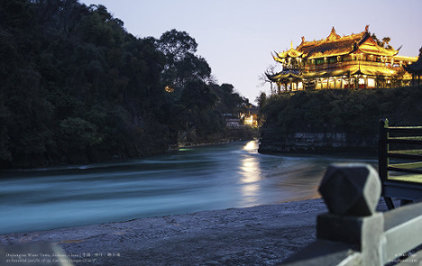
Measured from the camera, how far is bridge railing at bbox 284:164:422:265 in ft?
5.71

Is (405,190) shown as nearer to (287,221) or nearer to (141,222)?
(287,221)

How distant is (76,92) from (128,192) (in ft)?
73.7

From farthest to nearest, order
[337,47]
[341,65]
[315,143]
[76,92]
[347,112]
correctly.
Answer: [337,47]
[341,65]
[315,143]
[347,112]
[76,92]

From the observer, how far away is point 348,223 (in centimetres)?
185

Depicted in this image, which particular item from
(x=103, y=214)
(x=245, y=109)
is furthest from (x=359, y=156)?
(x=245, y=109)

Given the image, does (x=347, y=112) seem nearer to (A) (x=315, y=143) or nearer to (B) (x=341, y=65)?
(A) (x=315, y=143)

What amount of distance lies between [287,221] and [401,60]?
2457 inches

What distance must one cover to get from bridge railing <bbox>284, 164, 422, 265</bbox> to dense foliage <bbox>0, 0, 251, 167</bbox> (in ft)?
99.9

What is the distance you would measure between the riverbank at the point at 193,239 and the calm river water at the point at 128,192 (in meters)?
5.03

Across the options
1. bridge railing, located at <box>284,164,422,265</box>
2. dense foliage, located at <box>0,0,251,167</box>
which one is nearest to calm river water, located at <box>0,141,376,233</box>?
dense foliage, located at <box>0,0,251,167</box>

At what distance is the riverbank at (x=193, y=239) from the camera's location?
5.76 metres

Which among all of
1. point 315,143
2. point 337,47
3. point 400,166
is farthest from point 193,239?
point 337,47

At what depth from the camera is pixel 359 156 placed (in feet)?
136

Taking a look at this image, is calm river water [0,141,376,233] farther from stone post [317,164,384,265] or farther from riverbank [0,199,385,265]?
stone post [317,164,384,265]
